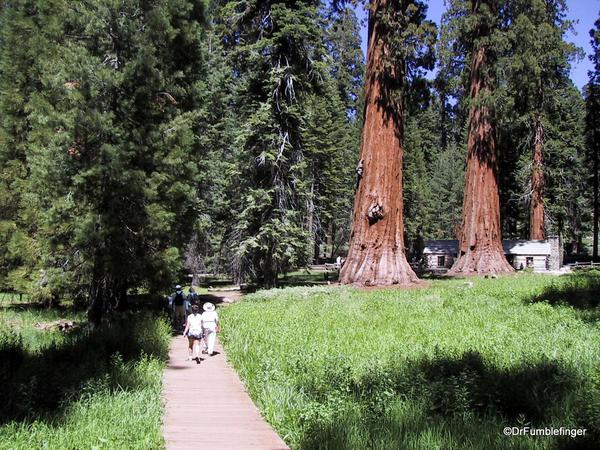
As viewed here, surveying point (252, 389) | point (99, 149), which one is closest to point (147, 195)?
point (99, 149)

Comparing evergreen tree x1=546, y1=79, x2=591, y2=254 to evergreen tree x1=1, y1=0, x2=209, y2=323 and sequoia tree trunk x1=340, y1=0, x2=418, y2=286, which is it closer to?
sequoia tree trunk x1=340, y1=0, x2=418, y2=286

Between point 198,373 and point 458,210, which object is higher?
point 458,210

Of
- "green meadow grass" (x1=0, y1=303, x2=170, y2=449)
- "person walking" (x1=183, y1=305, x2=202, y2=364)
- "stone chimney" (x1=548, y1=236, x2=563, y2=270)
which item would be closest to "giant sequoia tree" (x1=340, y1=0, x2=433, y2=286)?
"person walking" (x1=183, y1=305, x2=202, y2=364)

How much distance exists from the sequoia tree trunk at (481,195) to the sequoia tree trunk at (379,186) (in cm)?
861

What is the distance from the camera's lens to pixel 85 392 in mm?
6945

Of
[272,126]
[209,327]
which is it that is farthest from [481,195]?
[209,327]

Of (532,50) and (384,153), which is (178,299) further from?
(532,50)

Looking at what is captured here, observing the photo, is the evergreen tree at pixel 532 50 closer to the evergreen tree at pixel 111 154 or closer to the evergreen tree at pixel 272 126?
the evergreen tree at pixel 272 126

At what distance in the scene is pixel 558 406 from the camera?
18.9 ft

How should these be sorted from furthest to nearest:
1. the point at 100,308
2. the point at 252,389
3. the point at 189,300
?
the point at 189,300, the point at 100,308, the point at 252,389

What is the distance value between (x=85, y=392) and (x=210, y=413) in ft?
5.44

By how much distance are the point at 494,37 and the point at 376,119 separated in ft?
34.0

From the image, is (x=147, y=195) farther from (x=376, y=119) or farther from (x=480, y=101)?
(x=480, y=101)

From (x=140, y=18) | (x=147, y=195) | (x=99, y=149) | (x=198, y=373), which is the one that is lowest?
(x=198, y=373)
